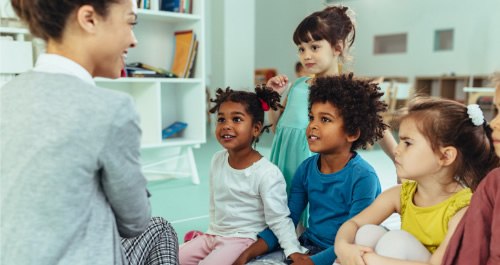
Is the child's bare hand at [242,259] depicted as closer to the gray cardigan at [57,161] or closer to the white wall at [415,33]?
the gray cardigan at [57,161]

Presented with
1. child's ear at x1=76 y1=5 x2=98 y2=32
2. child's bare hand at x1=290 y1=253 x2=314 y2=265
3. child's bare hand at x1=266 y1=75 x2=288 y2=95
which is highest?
child's ear at x1=76 y1=5 x2=98 y2=32

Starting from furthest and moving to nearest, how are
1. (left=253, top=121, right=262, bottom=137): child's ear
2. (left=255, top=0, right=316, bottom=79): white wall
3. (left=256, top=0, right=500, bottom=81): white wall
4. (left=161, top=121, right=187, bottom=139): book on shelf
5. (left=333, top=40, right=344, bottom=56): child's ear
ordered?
(left=255, top=0, right=316, bottom=79): white wall → (left=256, top=0, right=500, bottom=81): white wall → (left=161, top=121, right=187, bottom=139): book on shelf → (left=333, top=40, right=344, bottom=56): child's ear → (left=253, top=121, right=262, bottom=137): child's ear

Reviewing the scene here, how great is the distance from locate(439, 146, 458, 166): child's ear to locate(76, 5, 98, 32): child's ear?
88 cm

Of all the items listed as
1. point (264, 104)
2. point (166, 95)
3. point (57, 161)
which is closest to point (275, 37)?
point (166, 95)

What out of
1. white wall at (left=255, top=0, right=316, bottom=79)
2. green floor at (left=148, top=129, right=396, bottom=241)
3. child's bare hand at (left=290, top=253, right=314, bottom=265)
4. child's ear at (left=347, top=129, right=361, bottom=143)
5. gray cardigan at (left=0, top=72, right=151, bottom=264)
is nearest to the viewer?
gray cardigan at (left=0, top=72, right=151, bottom=264)

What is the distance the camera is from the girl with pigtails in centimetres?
146

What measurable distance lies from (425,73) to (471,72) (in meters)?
0.93

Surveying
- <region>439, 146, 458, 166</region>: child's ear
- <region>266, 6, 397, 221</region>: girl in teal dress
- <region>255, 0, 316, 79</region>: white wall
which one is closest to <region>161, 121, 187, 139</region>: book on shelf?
<region>266, 6, 397, 221</region>: girl in teal dress

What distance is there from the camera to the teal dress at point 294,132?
1.69m

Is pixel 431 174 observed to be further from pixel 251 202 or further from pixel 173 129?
pixel 173 129

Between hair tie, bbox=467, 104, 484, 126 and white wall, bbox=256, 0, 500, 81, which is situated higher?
white wall, bbox=256, 0, 500, 81

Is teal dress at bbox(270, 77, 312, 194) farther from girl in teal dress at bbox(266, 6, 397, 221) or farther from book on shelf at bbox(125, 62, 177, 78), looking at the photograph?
book on shelf at bbox(125, 62, 177, 78)

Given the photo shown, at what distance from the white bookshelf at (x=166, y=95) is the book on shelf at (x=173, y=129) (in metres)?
0.04

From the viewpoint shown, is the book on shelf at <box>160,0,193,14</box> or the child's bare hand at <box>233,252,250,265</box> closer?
the child's bare hand at <box>233,252,250,265</box>
